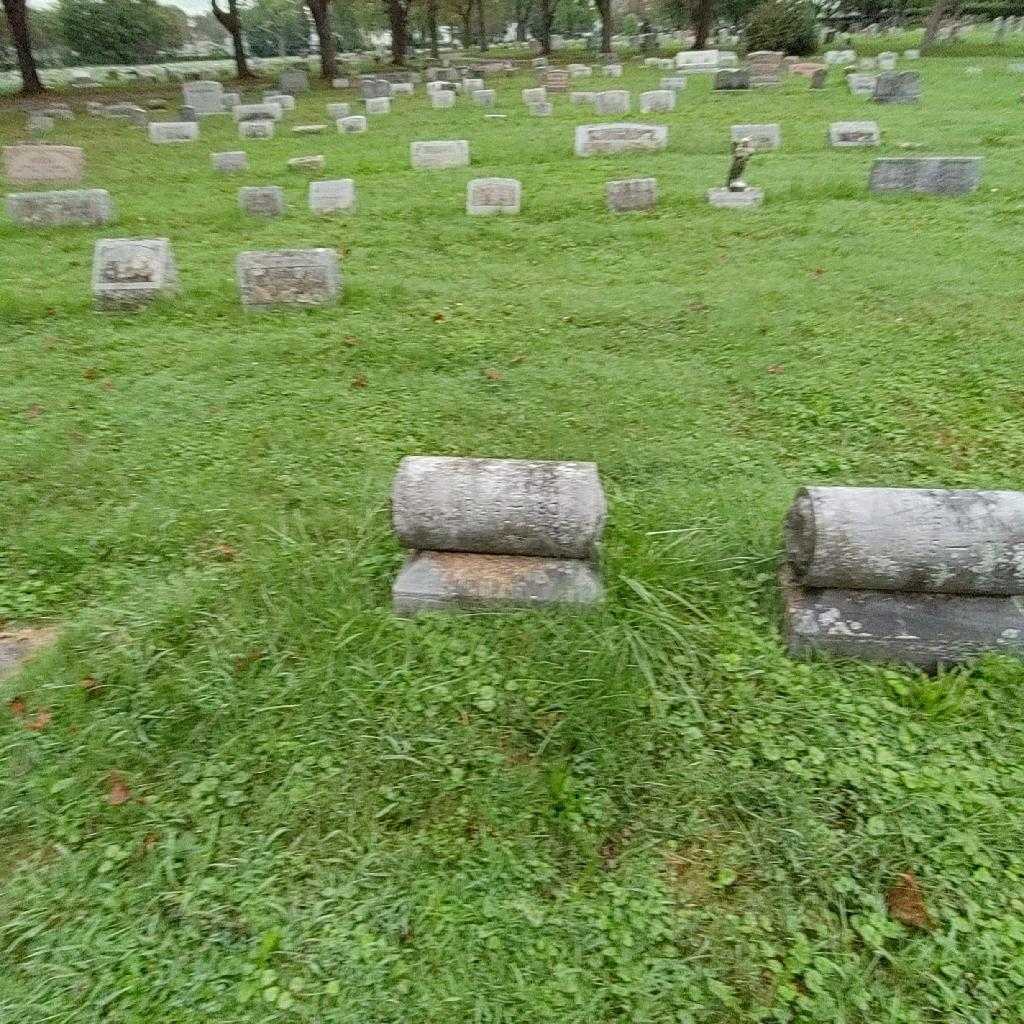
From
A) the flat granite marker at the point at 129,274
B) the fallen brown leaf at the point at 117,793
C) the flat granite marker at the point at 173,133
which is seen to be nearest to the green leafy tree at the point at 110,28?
the flat granite marker at the point at 173,133

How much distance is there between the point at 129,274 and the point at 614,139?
8.34m

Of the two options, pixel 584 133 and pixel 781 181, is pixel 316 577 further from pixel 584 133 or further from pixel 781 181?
pixel 584 133

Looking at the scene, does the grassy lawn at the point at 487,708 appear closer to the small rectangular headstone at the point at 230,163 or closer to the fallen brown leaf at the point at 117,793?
the fallen brown leaf at the point at 117,793

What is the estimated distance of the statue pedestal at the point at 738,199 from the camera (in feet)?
28.9

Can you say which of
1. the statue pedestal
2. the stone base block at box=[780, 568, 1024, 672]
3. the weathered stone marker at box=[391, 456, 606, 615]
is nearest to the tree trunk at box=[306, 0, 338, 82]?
the statue pedestal

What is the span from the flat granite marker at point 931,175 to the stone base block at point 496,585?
835cm

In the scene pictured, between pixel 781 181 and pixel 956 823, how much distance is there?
936 cm

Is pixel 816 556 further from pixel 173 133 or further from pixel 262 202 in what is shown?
pixel 173 133

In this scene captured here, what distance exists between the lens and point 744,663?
2842 mm

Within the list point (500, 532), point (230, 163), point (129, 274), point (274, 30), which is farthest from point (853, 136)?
point (274, 30)

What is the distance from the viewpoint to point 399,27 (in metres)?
32.2

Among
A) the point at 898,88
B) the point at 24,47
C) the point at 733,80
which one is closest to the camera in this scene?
the point at 898,88

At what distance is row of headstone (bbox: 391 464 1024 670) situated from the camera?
2729 mm

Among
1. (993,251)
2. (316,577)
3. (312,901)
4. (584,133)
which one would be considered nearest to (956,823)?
(312,901)
